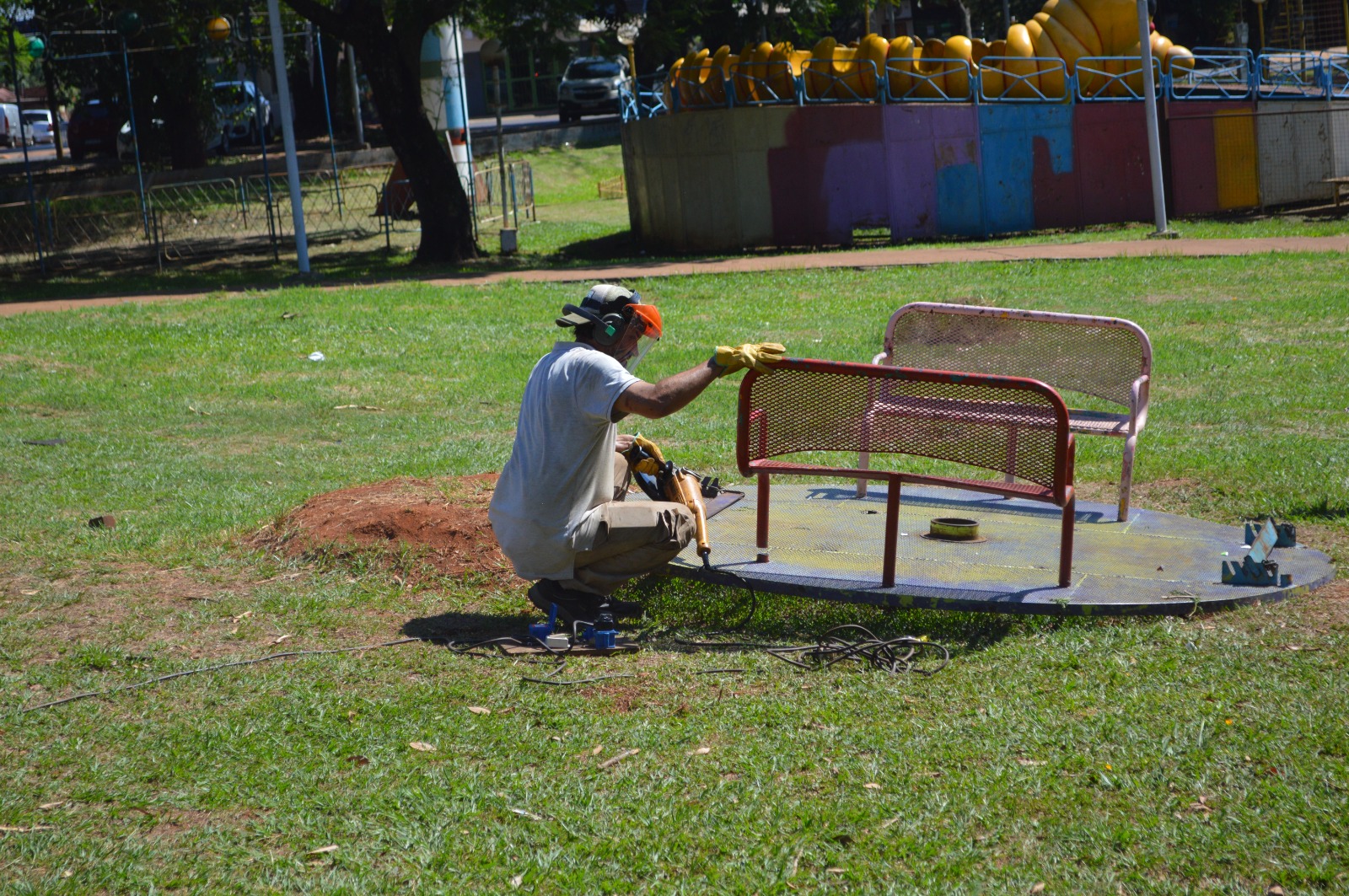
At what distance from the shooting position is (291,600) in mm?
5820

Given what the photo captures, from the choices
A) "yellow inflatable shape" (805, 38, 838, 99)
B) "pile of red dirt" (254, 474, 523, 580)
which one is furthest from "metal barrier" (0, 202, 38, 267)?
"pile of red dirt" (254, 474, 523, 580)

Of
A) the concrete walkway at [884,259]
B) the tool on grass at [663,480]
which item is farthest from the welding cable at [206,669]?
the concrete walkway at [884,259]

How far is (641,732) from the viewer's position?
14.1ft

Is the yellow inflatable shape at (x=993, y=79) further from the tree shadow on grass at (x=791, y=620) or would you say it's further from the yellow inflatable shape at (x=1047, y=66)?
the tree shadow on grass at (x=791, y=620)

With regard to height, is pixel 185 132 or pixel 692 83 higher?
pixel 185 132

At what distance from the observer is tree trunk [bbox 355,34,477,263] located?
65.5 feet

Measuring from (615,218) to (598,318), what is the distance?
889 inches

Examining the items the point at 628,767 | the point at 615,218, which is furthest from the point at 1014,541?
the point at 615,218

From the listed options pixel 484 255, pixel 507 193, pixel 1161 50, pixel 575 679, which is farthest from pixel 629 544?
pixel 507 193

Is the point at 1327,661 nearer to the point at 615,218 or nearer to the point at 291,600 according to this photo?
the point at 291,600

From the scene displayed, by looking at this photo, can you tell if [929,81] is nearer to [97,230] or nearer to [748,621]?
[97,230]

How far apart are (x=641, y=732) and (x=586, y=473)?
1275 mm

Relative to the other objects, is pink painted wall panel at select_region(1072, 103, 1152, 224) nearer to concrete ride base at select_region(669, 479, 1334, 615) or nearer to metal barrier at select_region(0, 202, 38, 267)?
concrete ride base at select_region(669, 479, 1334, 615)

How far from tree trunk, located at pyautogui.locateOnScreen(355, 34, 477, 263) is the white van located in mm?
38085
